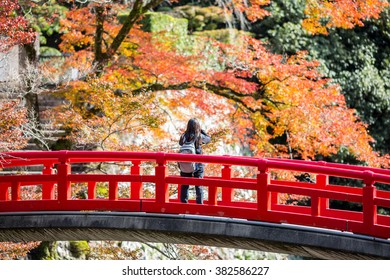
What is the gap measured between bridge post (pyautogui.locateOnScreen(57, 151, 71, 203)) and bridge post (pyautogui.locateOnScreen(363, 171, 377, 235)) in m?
4.36

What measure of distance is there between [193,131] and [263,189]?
1.40 meters

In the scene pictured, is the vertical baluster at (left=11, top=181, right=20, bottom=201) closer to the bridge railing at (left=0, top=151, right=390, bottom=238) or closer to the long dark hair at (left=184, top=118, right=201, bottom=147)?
the bridge railing at (left=0, top=151, right=390, bottom=238)

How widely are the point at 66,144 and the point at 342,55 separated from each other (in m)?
10.8

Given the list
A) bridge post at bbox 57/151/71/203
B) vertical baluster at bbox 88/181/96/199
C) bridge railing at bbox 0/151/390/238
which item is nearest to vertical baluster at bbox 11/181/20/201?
bridge railing at bbox 0/151/390/238

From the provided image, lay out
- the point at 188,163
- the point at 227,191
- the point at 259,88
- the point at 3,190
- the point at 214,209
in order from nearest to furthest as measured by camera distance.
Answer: the point at 214,209, the point at 188,163, the point at 227,191, the point at 3,190, the point at 259,88

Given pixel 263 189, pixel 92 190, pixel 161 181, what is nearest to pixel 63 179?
pixel 92 190

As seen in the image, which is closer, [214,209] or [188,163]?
[214,209]

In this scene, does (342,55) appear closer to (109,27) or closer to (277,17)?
(277,17)

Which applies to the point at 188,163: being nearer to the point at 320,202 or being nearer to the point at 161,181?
the point at 161,181

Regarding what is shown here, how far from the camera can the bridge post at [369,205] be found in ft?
34.3

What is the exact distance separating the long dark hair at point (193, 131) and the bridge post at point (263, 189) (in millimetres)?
1158

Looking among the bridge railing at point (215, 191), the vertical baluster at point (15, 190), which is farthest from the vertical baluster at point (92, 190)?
the vertical baluster at point (15, 190)

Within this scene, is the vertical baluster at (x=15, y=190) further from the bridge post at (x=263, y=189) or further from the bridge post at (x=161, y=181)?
the bridge post at (x=263, y=189)

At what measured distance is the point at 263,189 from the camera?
11.2 m
